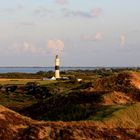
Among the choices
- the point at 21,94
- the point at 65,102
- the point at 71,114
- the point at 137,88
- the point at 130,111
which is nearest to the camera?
the point at 130,111

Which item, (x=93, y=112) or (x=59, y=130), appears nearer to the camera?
(x=59, y=130)

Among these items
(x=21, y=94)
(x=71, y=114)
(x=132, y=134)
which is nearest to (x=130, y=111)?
(x=132, y=134)

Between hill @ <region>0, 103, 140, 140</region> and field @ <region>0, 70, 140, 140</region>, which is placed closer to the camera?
hill @ <region>0, 103, 140, 140</region>

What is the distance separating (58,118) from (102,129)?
39.6ft

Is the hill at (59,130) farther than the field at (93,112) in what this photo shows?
No

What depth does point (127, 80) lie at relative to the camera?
42688mm

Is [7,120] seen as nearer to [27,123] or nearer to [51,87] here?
[27,123]

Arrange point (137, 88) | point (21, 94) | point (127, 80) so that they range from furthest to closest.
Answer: point (21, 94), point (127, 80), point (137, 88)

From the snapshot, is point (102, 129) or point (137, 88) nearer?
point (102, 129)

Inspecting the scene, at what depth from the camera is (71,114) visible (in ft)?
106

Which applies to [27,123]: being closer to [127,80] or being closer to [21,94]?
[127,80]

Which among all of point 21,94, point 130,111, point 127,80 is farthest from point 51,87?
point 130,111

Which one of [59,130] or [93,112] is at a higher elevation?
[59,130]

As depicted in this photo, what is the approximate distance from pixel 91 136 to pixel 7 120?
3224mm
